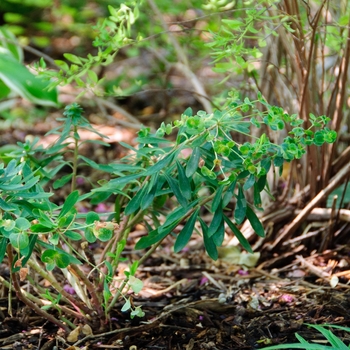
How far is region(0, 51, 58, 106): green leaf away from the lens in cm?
253

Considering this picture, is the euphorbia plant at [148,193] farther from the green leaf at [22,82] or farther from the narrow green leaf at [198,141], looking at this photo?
the green leaf at [22,82]

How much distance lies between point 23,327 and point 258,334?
63cm

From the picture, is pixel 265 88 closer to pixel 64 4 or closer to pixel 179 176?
pixel 179 176

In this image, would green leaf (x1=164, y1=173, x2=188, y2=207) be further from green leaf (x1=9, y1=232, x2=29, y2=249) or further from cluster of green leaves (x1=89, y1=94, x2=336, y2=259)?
green leaf (x1=9, y1=232, x2=29, y2=249)

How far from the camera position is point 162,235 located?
1386 mm

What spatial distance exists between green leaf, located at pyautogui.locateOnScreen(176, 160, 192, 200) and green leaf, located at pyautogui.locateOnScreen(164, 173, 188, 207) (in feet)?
0.09

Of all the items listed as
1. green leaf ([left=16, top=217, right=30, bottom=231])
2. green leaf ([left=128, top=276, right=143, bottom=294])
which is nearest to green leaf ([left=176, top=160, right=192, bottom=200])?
green leaf ([left=128, top=276, right=143, bottom=294])

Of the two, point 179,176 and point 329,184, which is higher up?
A: point 179,176

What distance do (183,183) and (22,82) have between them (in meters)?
1.52

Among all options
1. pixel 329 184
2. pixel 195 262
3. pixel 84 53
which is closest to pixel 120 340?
pixel 195 262

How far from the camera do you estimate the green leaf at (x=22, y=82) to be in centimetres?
253

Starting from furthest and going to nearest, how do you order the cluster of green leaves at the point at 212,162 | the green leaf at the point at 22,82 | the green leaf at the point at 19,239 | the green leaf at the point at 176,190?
the green leaf at the point at 22,82 → the green leaf at the point at 176,190 → the cluster of green leaves at the point at 212,162 → the green leaf at the point at 19,239

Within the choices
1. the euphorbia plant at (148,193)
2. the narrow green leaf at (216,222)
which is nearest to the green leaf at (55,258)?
the euphorbia plant at (148,193)

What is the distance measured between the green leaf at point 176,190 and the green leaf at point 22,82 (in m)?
1.43
